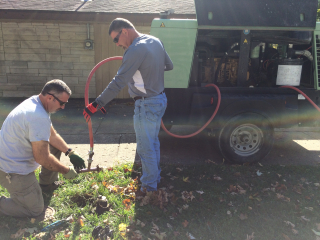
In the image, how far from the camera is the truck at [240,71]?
A: 4.49 m

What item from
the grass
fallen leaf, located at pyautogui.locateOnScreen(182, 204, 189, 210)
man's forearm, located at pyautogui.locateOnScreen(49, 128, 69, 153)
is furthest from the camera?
man's forearm, located at pyautogui.locateOnScreen(49, 128, 69, 153)

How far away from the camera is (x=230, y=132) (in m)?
4.57

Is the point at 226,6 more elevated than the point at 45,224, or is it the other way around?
the point at 226,6

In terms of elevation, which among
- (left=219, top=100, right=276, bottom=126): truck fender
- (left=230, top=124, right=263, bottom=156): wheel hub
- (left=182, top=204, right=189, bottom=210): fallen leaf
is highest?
(left=219, top=100, right=276, bottom=126): truck fender

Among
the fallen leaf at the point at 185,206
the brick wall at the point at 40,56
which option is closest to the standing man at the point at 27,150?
the fallen leaf at the point at 185,206

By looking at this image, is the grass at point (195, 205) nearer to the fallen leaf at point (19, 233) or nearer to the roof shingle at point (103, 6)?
the fallen leaf at point (19, 233)

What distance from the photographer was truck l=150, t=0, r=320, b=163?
4492 mm

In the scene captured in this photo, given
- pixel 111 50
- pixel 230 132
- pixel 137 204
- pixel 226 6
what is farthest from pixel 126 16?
pixel 137 204

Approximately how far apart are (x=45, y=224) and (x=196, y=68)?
3165mm

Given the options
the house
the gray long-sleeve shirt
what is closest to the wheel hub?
the gray long-sleeve shirt

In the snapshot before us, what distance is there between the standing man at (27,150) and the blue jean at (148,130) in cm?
89

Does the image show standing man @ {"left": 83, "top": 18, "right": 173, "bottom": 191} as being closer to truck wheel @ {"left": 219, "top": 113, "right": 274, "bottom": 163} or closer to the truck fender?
the truck fender

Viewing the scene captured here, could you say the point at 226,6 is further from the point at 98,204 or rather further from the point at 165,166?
the point at 98,204

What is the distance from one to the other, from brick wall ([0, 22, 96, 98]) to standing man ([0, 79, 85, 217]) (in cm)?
723
